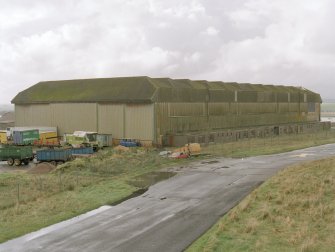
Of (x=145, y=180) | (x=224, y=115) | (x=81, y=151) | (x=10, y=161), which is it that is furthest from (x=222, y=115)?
(x=145, y=180)

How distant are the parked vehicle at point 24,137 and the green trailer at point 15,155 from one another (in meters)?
14.1

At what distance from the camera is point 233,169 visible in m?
36.8

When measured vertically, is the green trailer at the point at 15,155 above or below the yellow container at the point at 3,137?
below

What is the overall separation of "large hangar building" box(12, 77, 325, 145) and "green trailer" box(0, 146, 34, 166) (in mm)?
16644

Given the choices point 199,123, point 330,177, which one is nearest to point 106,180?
point 330,177

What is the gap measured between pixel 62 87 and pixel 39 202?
49660 mm

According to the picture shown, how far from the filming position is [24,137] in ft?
193

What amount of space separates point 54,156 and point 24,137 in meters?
18.3

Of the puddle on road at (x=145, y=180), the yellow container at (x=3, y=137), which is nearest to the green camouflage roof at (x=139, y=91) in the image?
the yellow container at (x=3, y=137)

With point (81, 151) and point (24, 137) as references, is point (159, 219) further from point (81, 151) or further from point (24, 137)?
point (24, 137)

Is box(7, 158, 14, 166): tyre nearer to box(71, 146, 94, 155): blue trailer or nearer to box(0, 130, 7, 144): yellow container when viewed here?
box(71, 146, 94, 155): blue trailer

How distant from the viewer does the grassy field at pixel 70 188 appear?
2156cm

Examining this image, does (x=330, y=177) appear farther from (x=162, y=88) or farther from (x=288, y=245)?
(x=162, y=88)

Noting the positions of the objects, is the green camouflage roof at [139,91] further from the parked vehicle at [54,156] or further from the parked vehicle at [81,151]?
the parked vehicle at [54,156]
